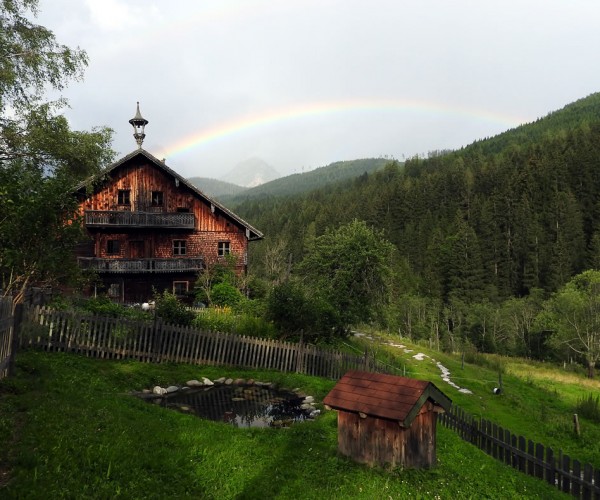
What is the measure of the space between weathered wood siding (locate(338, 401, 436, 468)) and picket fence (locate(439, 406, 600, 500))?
322 centimetres

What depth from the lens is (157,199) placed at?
33.8 m

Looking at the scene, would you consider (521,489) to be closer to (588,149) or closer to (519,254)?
(519,254)

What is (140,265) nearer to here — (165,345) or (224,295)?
(224,295)

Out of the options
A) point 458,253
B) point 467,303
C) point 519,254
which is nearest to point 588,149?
point 519,254

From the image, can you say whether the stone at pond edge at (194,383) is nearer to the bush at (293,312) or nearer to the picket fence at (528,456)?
the bush at (293,312)

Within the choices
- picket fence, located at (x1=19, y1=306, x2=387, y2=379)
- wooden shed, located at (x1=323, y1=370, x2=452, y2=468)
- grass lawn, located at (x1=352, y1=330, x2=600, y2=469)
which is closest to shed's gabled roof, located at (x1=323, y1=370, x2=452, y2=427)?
wooden shed, located at (x1=323, y1=370, x2=452, y2=468)

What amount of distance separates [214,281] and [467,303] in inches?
2732

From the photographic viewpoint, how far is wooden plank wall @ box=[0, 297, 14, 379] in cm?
956

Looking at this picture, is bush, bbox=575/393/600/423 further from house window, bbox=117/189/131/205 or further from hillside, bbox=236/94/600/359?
hillside, bbox=236/94/600/359

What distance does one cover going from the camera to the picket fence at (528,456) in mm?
8680

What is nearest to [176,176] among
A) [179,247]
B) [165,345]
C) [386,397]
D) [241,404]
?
[179,247]

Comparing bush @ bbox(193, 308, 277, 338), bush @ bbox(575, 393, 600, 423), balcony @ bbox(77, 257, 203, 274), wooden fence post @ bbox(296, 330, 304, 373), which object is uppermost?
balcony @ bbox(77, 257, 203, 274)

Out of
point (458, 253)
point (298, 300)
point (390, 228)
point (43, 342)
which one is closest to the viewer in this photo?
point (43, 342)

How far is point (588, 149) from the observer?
114m
